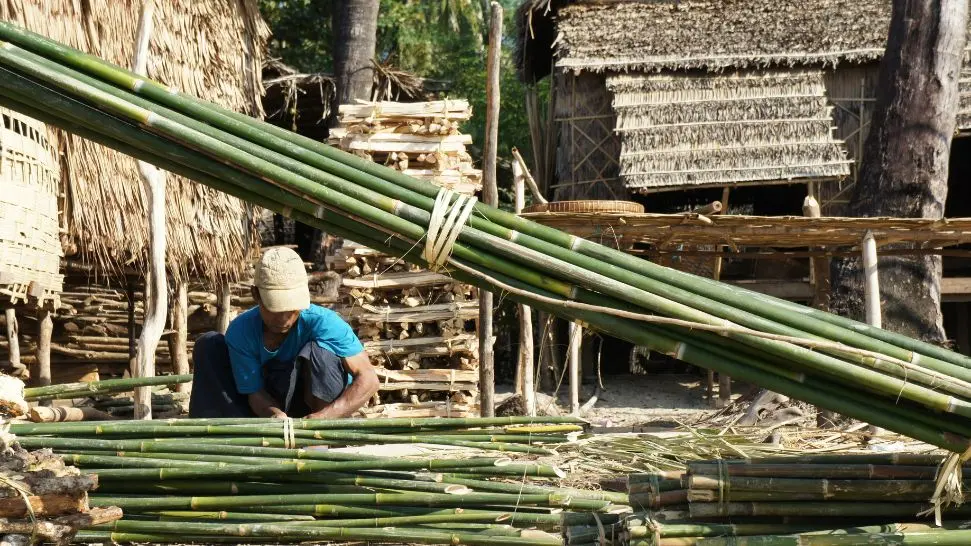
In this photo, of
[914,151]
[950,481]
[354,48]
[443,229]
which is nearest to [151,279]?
[443,229]

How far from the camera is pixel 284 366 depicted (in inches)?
175

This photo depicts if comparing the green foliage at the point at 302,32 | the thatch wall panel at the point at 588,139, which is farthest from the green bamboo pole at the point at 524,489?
the green foliage at the point at 302,32

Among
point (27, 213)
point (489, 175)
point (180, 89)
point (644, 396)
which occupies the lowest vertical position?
point (644, 396)

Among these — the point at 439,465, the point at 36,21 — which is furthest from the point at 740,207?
the point at 439,465

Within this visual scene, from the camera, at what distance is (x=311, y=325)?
4.41 metres

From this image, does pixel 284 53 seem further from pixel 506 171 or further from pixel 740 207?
pixel 740 207

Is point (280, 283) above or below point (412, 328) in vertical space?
above

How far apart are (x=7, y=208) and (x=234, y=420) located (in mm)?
2926

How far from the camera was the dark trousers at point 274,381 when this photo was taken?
436 centimetres

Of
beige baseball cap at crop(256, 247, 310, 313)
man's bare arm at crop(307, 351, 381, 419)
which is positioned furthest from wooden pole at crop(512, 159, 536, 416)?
beige baseball cap at crop(256, 247, 310, 313)

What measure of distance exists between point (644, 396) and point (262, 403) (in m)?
8.28

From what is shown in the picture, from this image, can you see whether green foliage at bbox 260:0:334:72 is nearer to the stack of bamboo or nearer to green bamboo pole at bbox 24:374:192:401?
the stack of bamboo

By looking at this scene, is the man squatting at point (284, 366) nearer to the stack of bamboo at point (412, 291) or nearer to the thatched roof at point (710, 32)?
the stack of bamboo at point (412, 291)

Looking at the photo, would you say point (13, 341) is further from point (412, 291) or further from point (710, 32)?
point (710, 32)
